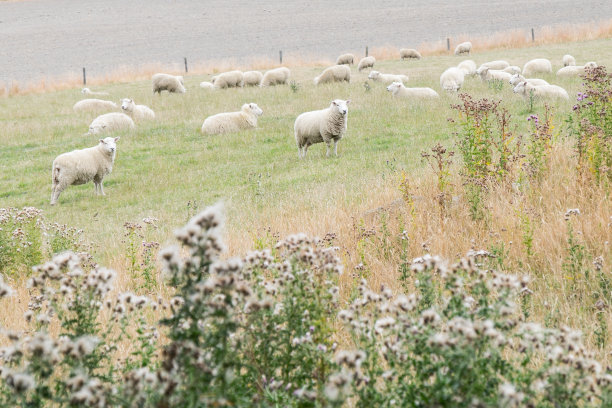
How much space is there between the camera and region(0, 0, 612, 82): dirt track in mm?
50281

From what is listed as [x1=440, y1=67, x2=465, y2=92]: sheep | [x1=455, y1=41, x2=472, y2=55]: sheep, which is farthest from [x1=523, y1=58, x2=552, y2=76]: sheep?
[x1=455, y1=41, x2=472, y2=55]: sheep

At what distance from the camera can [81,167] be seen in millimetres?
12281

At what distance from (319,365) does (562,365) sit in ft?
3.63

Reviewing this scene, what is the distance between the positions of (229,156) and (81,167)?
3.67 metres

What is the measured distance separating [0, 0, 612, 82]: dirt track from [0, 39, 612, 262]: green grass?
2316 centimetres

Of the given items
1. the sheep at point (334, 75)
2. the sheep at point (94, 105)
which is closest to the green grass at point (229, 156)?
the sheep at point (94, 105)

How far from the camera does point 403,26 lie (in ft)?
194

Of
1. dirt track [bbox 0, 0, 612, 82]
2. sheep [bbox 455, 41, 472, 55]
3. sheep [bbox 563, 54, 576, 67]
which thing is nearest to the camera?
sheep [bbox 563, 54, 576, 67]

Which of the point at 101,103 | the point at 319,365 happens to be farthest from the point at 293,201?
the point at 101,103

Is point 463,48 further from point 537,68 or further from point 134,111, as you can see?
point 134,111

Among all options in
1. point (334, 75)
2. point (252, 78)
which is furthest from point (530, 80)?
point (252, 78)

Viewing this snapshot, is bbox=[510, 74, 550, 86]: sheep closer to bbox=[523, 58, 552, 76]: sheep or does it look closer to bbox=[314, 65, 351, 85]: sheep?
bbox=[523, 58, 552, 76]: sheep

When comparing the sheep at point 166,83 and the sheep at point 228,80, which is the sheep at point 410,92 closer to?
the sheep at point 228,80

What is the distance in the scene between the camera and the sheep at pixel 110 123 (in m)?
18.2
